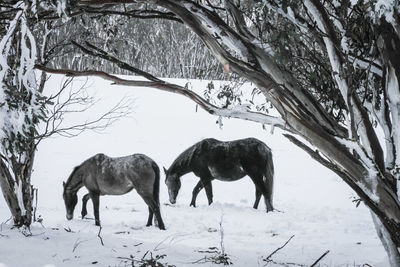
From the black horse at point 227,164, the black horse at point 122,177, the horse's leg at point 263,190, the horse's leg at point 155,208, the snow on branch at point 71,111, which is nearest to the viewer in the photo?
the snow on branch at point 71,111

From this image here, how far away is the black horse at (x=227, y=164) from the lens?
32.8 feet

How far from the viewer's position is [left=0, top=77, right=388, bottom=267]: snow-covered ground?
4.89 m

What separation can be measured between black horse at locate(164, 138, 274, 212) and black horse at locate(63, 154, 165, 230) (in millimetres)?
2114

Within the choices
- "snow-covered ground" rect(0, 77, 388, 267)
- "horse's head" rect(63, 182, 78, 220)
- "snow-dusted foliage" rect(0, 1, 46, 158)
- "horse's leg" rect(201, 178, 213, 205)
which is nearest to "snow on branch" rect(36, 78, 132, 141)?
"snow-dusted foliage" rect(0, 1, 46, 158)

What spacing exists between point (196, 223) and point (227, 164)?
2.34m

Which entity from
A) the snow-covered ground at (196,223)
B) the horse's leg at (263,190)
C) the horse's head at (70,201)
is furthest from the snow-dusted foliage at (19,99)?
the horse's leg at (263,190)

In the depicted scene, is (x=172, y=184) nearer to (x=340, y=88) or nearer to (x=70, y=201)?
(x=70, y=201)

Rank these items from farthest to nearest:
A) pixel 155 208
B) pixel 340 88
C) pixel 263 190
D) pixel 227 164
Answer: pixel 227 164, pixel 263 190, pixel 155 208, pixel 340 88

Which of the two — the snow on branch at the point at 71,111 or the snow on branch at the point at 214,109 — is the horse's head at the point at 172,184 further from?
the snow on branch at the point at 214,109

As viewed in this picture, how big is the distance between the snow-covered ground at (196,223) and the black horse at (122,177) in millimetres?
477

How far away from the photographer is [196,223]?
8.16m

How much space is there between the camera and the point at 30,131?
155 inches

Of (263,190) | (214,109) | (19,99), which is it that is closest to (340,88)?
(214,109)

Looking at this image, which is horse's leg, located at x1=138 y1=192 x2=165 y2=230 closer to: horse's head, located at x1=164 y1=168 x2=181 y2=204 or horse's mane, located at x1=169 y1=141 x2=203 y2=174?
horse's head, located at x1=164 y1=168 x2=181 y2=204
